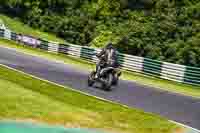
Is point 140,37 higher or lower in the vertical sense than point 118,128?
lower

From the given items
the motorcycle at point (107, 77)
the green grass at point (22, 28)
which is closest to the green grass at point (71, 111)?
the motorcycle at point (107, 77)

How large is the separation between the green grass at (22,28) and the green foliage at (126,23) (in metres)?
1.11

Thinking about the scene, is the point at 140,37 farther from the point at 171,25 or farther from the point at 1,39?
the point at 1,39

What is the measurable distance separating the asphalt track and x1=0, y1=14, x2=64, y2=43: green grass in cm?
3200

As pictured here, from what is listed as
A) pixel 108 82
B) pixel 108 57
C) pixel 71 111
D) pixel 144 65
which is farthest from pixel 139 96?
pixel 144 65

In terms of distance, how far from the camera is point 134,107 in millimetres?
18688

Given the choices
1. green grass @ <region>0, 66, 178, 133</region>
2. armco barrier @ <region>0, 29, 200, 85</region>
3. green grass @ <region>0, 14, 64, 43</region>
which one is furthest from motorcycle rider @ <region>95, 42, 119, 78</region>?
green grass @ <region>0, 14, 64, 43</region>

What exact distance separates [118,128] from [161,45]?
29990 mm

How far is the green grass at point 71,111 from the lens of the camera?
49.8 ft

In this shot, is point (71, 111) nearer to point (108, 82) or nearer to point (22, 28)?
point (108, 82)

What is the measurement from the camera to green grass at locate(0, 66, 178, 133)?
1517 cm

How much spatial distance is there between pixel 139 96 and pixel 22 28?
148 ft

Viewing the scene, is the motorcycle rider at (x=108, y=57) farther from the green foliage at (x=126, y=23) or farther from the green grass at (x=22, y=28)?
the green grass at (x=22, y=28)

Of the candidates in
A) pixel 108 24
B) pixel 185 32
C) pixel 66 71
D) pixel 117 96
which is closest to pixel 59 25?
pixel 108 24
